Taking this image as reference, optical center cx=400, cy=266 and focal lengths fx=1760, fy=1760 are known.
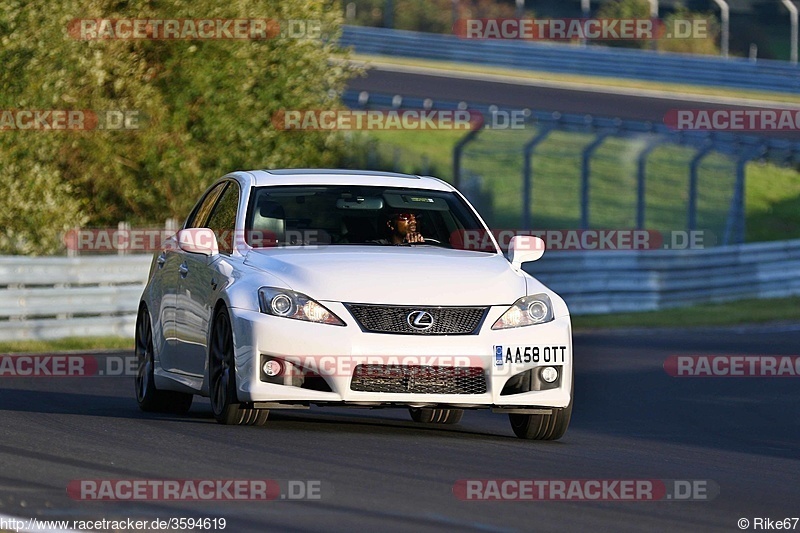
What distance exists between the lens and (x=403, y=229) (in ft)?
35.4

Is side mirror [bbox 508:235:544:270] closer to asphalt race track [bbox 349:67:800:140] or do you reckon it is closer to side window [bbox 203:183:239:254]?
side window [bbox 203:183:239:254]

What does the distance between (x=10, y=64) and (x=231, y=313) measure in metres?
14.6

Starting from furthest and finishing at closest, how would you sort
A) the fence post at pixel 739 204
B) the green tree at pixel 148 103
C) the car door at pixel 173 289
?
the fence post at pixel 739 204, the green tree at pixel 148 103, the car door at pixel 173 289

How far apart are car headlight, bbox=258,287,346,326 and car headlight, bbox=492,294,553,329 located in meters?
0.93

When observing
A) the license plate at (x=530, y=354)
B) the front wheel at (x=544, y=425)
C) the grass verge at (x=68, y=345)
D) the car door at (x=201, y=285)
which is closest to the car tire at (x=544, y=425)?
the front wheel at (x=544, y=425)

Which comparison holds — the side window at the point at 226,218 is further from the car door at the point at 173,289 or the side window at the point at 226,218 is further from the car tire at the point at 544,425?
the car tire at the point at 544,425

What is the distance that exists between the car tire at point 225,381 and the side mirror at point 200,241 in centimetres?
52

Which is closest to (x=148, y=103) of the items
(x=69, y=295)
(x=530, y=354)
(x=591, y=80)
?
(x=69, y=295)

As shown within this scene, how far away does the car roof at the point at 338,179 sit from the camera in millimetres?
10906

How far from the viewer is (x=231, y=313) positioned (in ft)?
32.2

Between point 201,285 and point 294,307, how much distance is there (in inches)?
47.7

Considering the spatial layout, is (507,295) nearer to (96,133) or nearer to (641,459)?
(641,459)

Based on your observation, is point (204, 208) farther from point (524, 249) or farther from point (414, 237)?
point (524, 249)

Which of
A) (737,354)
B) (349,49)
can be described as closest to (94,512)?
(737,354)
